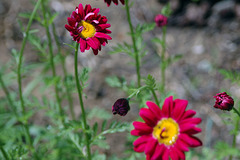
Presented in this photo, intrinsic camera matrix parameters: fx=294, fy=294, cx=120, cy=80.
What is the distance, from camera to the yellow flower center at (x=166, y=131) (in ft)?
4.75

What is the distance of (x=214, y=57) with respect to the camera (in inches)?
136

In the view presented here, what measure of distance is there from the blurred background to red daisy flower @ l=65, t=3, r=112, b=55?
5.43 ft

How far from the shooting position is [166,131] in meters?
1.49

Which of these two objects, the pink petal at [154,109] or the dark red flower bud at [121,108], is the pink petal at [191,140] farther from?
the dark red flower bud at [121,108]

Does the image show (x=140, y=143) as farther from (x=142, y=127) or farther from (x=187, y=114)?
(x=187, y=114)

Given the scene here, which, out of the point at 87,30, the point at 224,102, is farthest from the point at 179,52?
the point at 87,30

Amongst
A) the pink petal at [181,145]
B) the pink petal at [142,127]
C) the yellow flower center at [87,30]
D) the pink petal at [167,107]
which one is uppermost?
the yellow flower center at [87,30]

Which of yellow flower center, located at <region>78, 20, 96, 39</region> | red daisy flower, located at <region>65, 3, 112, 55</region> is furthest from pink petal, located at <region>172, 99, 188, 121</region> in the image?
yellow flower center, located at <region>78, 20, 96, 39</region>

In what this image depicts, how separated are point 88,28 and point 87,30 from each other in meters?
0.02

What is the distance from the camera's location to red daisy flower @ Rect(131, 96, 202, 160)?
1356 mm

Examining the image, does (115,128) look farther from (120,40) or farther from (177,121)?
(120,40)

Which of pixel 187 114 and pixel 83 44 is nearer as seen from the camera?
pixel 187 114

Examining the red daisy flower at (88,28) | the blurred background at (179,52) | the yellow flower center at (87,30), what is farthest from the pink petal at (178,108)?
the blurred background at (179,52)

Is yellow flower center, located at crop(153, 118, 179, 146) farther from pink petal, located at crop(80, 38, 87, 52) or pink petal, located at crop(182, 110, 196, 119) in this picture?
pink petal, located at crop(80, 38, 87, 52)
